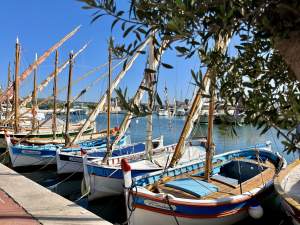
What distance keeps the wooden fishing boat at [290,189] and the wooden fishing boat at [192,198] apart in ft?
2.46

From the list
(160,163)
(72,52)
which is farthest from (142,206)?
(72,52)

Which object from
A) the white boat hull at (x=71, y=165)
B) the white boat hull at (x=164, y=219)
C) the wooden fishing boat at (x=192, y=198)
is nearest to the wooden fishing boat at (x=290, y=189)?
the wooden fishing boat at (x=192, y=198)

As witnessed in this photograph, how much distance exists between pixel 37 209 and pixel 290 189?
23.1 ft

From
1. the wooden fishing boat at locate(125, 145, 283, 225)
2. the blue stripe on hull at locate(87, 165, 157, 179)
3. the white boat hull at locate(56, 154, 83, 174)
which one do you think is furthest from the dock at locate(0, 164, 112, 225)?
the white boat hull at locate(56, 154, 83, 174)

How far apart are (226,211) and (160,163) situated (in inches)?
274

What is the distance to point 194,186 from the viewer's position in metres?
10.2

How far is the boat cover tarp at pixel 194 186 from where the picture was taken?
975 centimetres

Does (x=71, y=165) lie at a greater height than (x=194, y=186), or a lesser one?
lesser

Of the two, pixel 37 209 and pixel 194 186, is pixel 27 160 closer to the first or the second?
pixel 194 186

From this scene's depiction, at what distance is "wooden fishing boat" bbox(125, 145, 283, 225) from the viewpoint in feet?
29.9

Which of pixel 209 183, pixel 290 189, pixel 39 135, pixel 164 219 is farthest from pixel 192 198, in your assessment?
pixel 39 135

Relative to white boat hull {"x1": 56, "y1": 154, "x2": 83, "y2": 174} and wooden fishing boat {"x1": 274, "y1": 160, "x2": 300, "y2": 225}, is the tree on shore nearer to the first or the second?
wooden fishing boat {"x1": 274, "y1": 160, "x2": 300, "y2": 225}

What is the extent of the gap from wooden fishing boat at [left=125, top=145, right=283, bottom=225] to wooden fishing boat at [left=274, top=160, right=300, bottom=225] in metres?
0.75

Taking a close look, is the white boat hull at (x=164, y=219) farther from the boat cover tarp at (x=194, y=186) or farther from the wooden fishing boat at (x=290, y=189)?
the wooden fishing boat at (x=290, y=189)
